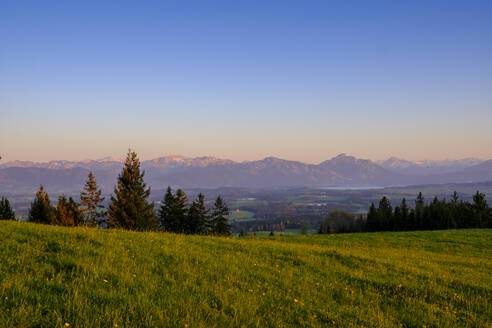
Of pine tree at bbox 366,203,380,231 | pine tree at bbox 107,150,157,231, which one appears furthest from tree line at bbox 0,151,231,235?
pine tree at bbox 366,203,380,231

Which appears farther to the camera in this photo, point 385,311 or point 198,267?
point 198,267

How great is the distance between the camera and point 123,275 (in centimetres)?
648

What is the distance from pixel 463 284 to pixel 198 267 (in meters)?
9.13

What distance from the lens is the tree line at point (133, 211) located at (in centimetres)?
4072

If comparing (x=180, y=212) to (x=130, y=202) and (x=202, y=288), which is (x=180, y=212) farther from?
(x=202, y=288)

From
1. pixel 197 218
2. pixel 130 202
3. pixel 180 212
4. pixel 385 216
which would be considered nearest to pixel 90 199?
pixel 130 202

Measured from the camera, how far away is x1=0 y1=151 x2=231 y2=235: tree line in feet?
134

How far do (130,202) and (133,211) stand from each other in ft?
4.98

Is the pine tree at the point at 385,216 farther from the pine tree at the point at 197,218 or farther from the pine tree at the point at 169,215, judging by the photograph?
the pine tree at the point at 169,215

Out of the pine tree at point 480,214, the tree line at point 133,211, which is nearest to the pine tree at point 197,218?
the tree line at point 133,211

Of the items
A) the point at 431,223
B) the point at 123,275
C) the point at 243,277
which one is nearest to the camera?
the point at 123,275

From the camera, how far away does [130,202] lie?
40.8 m

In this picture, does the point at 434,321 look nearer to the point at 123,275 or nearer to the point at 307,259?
the point at 307,259

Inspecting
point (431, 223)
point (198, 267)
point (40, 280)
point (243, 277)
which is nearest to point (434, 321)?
point (243, 277)
